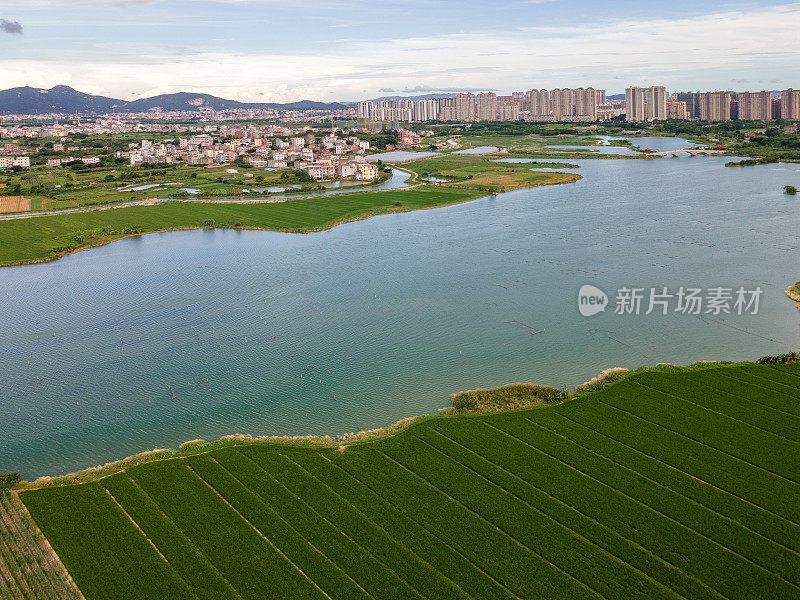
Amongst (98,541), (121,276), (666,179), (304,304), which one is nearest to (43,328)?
(121,276)

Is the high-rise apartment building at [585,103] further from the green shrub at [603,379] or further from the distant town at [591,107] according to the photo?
the green shrub at [603,379]

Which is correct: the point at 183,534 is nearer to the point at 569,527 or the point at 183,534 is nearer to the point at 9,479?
the point at 9,479

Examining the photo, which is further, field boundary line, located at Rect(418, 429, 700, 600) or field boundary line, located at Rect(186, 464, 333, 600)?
field boundary line, located at Rect(186, 464, 333, 600)

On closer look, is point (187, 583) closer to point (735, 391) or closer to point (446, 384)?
point (446, 384)

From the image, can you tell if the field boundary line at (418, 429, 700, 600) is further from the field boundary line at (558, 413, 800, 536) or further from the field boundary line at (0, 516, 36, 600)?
the field boundary line at (0, 516, 36, 600)

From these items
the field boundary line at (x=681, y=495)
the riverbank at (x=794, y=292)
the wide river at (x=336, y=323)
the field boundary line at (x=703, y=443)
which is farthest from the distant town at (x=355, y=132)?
the field boundary line at (x=681, y=495)

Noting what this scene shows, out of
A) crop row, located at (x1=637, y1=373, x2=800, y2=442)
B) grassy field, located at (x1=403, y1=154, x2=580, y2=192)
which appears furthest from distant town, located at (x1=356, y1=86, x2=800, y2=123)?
crop row, located at (x1=637, y1=373, x2=800, y2=442)

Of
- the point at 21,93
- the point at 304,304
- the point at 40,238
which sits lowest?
the point at 304,304
